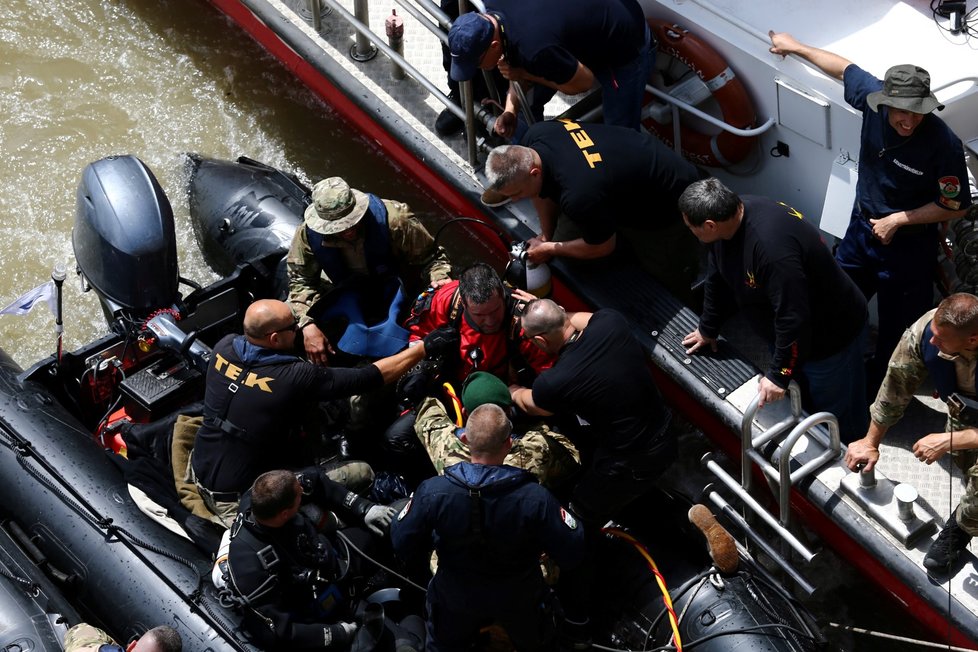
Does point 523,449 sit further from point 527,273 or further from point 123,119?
point 123,119

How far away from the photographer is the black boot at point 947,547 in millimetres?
4008

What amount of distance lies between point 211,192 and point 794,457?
3.19 metres

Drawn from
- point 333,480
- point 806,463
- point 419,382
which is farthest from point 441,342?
point 806,463

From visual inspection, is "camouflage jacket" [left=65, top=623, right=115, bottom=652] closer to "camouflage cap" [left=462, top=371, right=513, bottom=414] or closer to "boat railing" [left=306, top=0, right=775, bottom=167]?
"camouflage cap" [left=462, top=371, right=513, bottom=414]

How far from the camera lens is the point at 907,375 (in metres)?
4.00

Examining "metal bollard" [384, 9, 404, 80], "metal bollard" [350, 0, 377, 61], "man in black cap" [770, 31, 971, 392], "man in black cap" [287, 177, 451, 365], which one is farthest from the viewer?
"metal bollard" [350, 0, 377, 61]

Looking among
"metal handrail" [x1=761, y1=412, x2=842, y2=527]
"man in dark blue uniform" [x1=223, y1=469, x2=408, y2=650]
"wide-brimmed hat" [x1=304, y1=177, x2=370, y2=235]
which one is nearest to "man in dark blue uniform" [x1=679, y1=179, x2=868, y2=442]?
"metal handrail" [x1=761, y1=412, x2=842, y2=527]

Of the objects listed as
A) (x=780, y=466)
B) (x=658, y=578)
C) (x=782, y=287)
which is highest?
(x=782, y=287)

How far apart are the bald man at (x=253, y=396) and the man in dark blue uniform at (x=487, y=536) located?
0.77 m

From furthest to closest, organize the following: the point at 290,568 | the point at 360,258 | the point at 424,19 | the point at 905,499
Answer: the point at 424,19 → the point at 360,258 → the point at 905,499 → the point at 290,568

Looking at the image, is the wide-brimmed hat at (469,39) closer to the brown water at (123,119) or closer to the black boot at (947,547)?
the brown water at (123,119)

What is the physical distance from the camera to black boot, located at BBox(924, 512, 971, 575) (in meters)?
4.01

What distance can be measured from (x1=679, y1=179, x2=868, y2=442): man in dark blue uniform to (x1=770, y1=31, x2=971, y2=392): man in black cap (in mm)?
277

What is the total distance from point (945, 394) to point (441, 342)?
1.83 m
